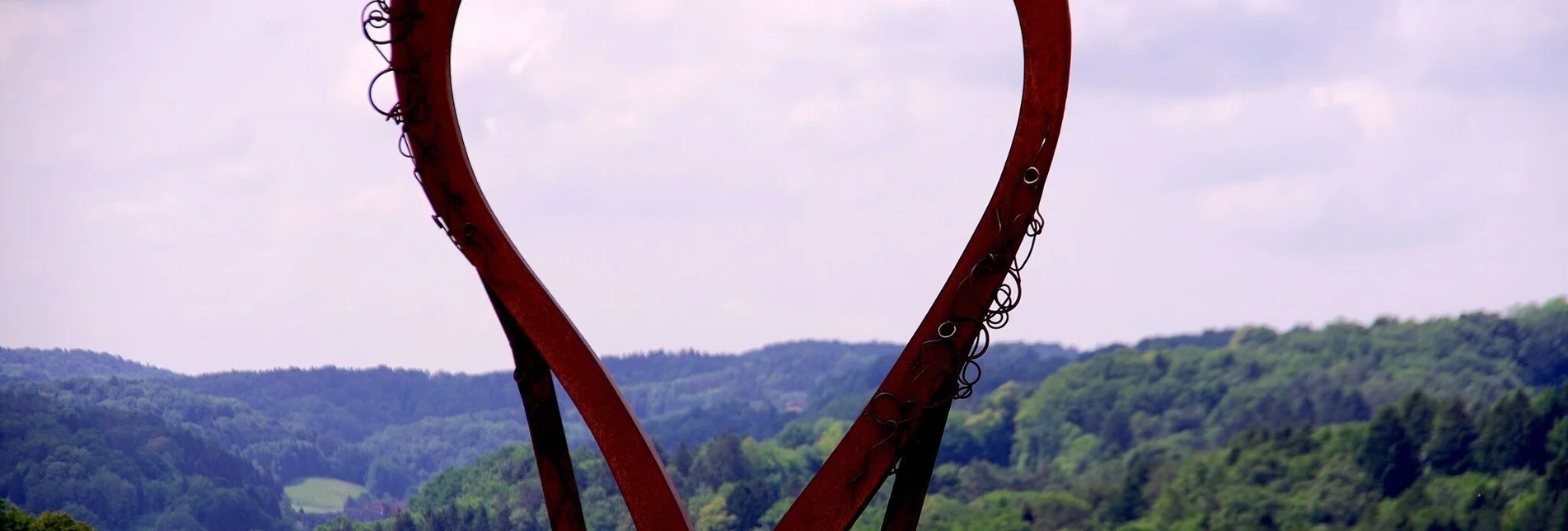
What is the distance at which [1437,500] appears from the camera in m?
66.1

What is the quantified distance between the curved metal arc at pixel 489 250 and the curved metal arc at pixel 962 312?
1.65 ft

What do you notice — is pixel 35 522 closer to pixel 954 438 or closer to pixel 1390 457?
pixel 1390 457

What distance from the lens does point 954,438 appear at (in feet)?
322

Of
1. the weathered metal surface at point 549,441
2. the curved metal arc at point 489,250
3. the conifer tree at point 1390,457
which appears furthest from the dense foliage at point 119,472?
the conifer tree at point 1390,457

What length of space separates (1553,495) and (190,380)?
4035 cm

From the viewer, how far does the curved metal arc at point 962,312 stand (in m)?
6.35

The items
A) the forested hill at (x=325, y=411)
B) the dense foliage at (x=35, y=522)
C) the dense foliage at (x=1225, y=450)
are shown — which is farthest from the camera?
the dense foliage at (x=1225, y=450)

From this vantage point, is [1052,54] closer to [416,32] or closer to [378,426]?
[416,32]

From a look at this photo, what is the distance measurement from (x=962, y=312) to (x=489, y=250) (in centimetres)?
154

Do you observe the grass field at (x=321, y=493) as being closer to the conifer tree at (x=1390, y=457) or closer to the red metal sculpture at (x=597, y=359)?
the red metal sculpture at (x=597, y=359)

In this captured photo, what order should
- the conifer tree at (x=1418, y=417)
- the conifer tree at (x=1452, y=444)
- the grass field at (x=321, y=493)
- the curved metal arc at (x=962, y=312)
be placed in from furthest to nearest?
the conifer tree at (x=1418, y=417), the conifer tree at (x=1452, y=444), the grass field at (x=321, y=493), the curved metal arc at (x=962, y=312)

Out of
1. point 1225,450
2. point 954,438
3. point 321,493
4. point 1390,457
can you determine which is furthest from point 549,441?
point 954,438

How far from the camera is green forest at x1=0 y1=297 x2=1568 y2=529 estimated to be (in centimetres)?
3631

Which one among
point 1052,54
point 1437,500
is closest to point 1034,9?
point 1052,54
